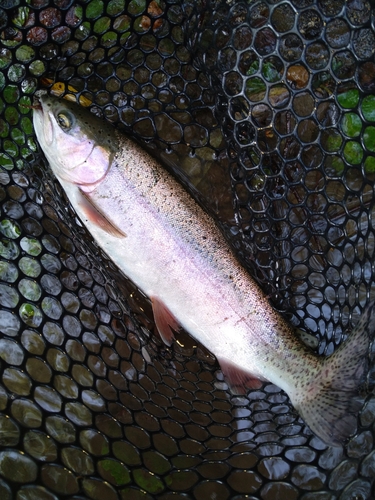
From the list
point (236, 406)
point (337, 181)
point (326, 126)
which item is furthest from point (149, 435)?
point (326, 126)

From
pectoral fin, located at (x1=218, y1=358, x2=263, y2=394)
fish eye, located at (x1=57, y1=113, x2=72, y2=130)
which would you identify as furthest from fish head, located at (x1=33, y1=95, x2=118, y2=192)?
pectoral fin, located at (x1=218, y1=358, x2=263, y2=394)

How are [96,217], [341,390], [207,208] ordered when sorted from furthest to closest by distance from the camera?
[207,208] → [96,217] → [341,390]

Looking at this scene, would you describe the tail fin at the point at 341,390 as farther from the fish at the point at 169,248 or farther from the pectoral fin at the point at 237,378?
the pectoral fin at the point at 237,378

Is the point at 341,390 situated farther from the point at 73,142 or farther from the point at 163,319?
the point at 73,142

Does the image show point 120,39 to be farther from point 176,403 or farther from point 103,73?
point 176,403

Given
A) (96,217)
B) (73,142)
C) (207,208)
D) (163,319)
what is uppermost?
(73,142)

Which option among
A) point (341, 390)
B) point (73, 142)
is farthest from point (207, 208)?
point (341, 390)

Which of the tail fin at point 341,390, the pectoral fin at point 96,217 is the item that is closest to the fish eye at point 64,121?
the pectoral fin at point 96,217
